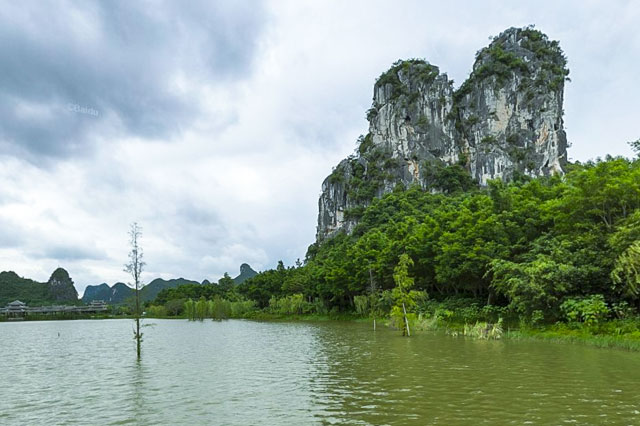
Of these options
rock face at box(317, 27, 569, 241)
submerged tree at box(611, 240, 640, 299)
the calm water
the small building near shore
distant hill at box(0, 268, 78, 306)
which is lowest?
the calm water

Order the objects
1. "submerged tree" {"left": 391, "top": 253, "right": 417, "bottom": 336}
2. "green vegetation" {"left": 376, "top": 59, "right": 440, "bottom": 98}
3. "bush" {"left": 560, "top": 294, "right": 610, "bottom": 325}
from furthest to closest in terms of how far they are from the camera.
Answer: "green vegetation" {"left": 376, "top": 59, "right": 440, "bottom": 98} < "submerged tree" {"left": 391, "top": 253, "right": 417, "bottom": 336} < "bush" {"left": 560, "top": 294, "right": 610, "bottom": 325}

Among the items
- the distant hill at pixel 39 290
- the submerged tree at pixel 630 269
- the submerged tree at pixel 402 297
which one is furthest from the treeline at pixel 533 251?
the distant hill at pixel 39 290

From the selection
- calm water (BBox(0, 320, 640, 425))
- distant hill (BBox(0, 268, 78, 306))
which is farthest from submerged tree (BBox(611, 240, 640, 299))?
distant hill (BBox(0, 268, 78, 306))

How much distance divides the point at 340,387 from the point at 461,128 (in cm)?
12535

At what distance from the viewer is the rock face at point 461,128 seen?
380ft

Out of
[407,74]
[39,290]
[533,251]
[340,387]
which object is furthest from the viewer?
[39,290]

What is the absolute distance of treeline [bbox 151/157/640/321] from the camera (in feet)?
88.3

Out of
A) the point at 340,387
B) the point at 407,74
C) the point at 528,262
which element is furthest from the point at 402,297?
the point at 407,74

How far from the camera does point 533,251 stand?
3222 centimetres

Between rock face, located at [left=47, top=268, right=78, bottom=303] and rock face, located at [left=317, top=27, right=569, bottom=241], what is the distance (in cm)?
10167

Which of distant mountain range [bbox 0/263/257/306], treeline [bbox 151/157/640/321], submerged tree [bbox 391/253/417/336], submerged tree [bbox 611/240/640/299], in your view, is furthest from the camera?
distant mountain range [bbox 0/263/257/306]

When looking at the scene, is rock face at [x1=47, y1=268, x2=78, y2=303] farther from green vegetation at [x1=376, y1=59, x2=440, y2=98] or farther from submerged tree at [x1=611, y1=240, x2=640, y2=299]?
submerged tree at [x1=611, y1=240, x2=640, y2=299]

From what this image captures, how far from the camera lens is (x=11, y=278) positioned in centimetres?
15988

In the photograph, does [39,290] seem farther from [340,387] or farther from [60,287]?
[340,387]
